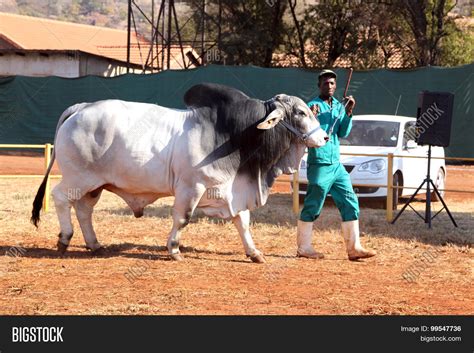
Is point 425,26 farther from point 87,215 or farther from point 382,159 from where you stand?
point 87,215

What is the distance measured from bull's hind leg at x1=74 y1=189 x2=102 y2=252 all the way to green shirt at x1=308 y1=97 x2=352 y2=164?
2.57 metres

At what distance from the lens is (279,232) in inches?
487

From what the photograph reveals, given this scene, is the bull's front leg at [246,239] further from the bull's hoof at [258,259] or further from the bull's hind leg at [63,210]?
the bull's hind leg at [63,210]

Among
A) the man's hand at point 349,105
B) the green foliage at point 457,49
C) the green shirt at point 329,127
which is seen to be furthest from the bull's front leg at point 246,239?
the green foliage at point 457,49

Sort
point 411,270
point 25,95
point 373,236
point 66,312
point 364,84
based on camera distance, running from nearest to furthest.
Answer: point 66,312 < point 411,270 < point 373,236 < point 364,84 < point 25,95

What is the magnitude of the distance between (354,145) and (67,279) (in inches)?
331

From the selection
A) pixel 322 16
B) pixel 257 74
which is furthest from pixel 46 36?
pixel 257 74

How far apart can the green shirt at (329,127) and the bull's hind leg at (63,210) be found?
2.80 meters

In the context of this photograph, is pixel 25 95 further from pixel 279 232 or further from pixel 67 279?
pixel 67 279

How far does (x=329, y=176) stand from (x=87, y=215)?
2874 millimetres

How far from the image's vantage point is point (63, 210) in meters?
10.2

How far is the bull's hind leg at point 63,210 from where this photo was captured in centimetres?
1012

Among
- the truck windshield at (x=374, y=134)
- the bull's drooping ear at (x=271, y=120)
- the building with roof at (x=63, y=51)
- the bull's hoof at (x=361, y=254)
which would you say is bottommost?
the bull's hoof at (x=361, y=254)

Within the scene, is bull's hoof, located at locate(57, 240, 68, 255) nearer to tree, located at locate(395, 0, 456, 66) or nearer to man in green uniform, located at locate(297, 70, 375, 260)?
man in green uniform, located at locate(297, 70, 375, 260)
